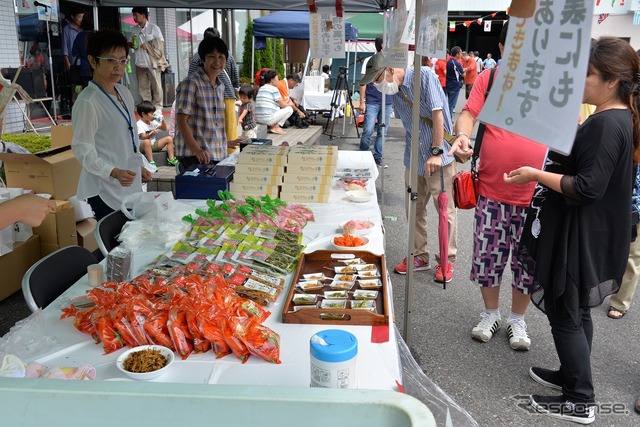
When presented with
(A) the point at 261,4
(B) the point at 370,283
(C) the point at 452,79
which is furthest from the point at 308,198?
(C) the point at 452,79

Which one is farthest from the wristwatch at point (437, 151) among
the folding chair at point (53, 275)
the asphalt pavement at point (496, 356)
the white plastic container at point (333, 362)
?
the white plastic container at point (333, 362)

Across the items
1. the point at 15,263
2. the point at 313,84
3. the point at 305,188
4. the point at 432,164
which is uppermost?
the point at 313,84

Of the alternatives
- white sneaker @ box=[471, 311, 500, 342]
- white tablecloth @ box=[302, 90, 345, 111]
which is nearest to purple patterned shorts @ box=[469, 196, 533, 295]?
white sneaker @ box=[471, 311, 500, 342]

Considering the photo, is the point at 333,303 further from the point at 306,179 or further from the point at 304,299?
the point at 306,179

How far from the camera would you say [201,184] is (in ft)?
12.5

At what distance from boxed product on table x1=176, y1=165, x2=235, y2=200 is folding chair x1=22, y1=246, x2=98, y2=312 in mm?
1150

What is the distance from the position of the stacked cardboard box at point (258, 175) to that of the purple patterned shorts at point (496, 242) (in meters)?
1.32

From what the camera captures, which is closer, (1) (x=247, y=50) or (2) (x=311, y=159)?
(2) (x=311, y=159)

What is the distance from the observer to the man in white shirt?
1026 cm

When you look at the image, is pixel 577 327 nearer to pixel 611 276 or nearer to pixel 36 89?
pixel 611 276

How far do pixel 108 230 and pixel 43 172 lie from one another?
5.93 ft

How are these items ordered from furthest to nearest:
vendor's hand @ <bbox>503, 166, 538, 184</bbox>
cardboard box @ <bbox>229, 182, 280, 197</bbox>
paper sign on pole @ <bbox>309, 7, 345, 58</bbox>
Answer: paper sign on pole @ <bbox>309, 7, 345, 58</bbox>, cardboard box @ <bbox>229, 182, 280, 197</bbox>, vendor's hand @ <bbox>503, 166, 538, 184</bbox>

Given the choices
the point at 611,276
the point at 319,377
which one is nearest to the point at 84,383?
the point at 319,377

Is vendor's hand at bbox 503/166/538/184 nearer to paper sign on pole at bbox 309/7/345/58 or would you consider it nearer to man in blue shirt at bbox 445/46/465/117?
paper sign on pole at bbox 309/7/345/58
